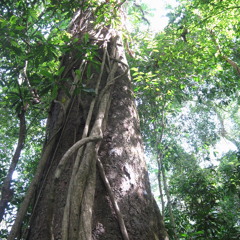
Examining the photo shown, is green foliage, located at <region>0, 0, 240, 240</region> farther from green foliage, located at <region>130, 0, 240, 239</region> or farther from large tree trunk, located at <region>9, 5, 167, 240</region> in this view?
large tree trunk, located at <region>9, 5, 167, 240</region>

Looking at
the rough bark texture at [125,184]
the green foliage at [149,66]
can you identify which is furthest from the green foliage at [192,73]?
the rough bark texture at [125,184]

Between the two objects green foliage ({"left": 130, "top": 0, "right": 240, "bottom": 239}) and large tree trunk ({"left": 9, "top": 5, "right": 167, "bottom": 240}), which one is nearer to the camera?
large tree trunk ({"left": 9, "top": 5, "right": 167, "bottom": 240})

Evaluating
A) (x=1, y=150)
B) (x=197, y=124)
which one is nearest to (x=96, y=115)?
(x=1, y=150)

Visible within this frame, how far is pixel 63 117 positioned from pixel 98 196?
577 mm

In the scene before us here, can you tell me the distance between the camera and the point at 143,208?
1.09m

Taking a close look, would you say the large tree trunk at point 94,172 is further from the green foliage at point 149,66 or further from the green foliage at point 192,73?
the green foliage at point 192,73

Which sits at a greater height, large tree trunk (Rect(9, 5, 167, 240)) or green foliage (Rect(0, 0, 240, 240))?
green foliage (Rect(0, 0, 240, 240))

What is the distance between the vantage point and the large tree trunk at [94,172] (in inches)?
37.2

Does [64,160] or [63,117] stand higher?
[63,117]

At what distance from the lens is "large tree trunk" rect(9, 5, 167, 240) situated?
95 centimetres

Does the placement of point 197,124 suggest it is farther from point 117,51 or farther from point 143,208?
point 143,208

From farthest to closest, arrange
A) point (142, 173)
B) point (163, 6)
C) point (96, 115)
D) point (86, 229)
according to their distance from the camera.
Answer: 1. point (163, 6)
2. point (96, 115)
3. point (142, 173)
4. point (86, 229)

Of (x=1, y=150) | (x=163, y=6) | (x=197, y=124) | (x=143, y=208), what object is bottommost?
(x=143, y=208)

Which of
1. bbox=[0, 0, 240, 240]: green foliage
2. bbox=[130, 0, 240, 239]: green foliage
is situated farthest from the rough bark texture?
bbox=[130, 0, 240, 239]: green foliage
